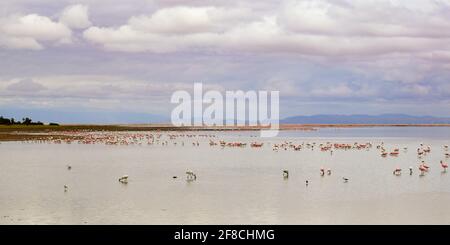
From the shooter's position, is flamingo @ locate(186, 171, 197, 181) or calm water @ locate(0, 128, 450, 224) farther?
flamingo @ locate(186, 171, 197, 181)

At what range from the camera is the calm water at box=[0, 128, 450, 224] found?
23094 mm

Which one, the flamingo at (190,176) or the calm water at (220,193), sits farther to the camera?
the flamingo at (190,176)

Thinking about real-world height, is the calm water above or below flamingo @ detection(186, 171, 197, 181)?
below

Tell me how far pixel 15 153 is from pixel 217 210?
37.4 m

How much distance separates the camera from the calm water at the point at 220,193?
2309cm

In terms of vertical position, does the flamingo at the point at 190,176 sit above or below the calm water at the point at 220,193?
above

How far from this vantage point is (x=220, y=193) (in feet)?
95.6

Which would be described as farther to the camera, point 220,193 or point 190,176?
point 190,176

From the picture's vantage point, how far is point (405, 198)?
27.9 meters

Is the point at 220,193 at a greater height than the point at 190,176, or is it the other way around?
the point at 190,176
